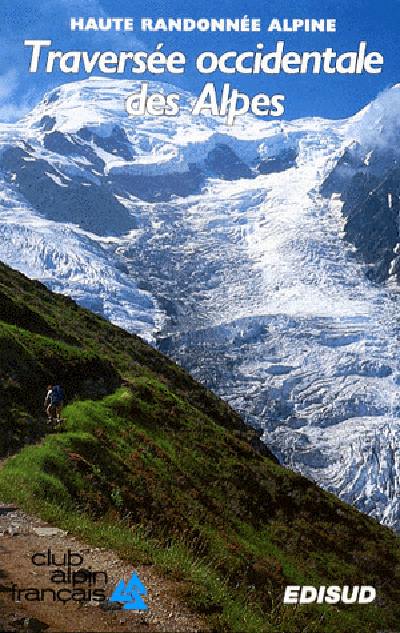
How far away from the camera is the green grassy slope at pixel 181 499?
13758 mm

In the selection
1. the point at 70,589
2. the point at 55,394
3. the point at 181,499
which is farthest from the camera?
the point at 181,499

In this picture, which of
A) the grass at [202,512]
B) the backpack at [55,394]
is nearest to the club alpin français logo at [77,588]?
the grass at [202,512]

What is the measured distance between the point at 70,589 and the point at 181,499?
48.4ft

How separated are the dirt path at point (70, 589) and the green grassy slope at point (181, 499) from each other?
438 mm

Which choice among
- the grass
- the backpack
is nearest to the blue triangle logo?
the grass

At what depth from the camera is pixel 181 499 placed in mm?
24047

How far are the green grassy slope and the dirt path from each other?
438 mm

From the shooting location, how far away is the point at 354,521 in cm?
3528

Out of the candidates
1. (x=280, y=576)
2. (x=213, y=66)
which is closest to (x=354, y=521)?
(x=280, y=576)

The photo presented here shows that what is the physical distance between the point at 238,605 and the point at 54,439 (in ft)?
39.4

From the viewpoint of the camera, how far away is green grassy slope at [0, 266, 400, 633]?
1376cm

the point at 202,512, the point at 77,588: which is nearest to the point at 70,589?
the point at 77,588

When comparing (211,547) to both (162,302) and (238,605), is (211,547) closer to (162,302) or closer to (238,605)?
(238,605)

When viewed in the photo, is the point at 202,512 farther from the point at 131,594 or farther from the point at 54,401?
the point at 131,594
